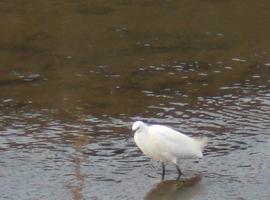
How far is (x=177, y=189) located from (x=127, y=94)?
2551mm

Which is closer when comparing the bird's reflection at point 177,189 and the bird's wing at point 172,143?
the bird's reflection at point 177,189

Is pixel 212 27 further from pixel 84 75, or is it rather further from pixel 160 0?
pixel 84 75

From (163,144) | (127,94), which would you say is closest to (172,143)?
(163,144)

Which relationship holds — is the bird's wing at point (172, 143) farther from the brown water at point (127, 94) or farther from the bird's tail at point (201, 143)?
the brown water at point (127, 94)

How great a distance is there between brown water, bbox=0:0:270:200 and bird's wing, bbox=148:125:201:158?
0.72 feet

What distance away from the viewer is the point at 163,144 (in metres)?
7.60

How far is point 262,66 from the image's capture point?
10.8m

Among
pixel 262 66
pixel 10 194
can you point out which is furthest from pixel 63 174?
pixel 262 66

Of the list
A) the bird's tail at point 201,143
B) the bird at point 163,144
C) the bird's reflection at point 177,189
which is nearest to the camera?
the bird's reflection at point 177,189

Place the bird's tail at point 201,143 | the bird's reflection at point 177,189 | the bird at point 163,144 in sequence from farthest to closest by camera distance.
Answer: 1. the bird's tail at point 201,143
2. the bird at point 163,144
3. the bird's reflection at point 177,189

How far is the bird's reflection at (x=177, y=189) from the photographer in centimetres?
743

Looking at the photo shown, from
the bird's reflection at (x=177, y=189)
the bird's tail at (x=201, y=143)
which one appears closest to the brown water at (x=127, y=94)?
the bird's reflection at (x=177, y=189)

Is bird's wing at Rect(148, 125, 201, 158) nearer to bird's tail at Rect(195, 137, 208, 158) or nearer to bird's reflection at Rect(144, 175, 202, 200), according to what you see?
bird's tail at Rect(195, 137, 208, 158)

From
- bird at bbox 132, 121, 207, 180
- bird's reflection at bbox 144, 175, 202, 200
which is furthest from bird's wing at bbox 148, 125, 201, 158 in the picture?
bird's reflection at bbox 144, 175, 202, 200
